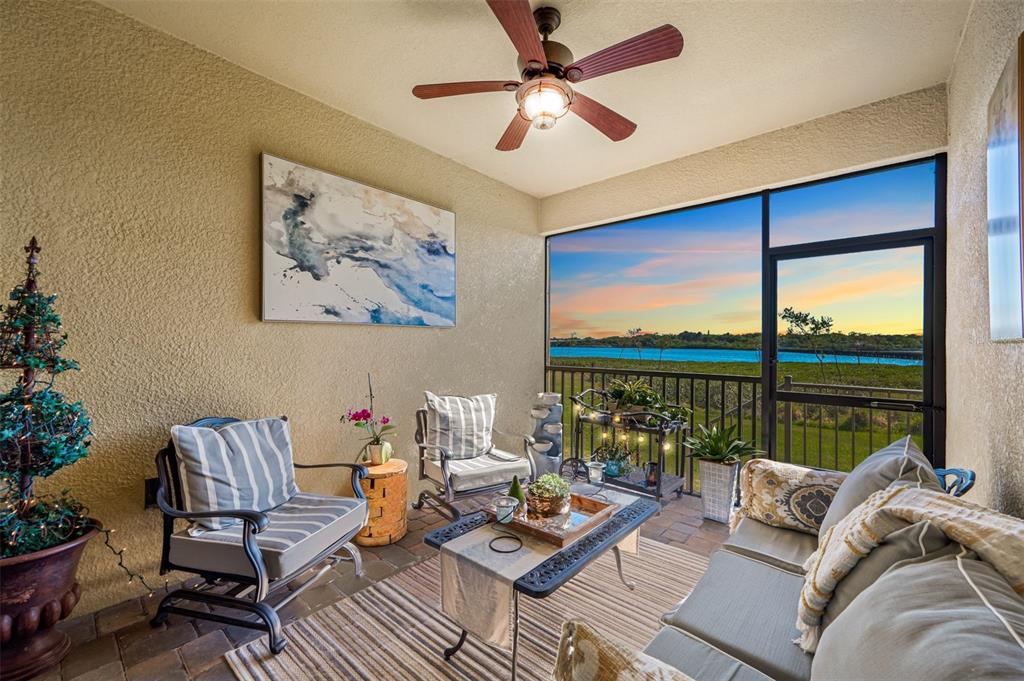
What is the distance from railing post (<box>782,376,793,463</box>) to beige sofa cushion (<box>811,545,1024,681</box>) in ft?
8.61

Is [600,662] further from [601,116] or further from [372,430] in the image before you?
[372,430]

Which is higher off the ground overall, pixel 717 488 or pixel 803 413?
pixel 803 413

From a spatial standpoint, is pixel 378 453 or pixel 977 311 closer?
pixel 977 311

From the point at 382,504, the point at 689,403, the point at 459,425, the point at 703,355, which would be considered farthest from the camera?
the point at 703,355

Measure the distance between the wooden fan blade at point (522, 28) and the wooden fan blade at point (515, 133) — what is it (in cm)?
37

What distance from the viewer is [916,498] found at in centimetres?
111

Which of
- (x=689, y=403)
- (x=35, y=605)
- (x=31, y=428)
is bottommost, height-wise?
(x=35, y=605)

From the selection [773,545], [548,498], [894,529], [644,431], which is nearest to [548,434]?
[644,431]

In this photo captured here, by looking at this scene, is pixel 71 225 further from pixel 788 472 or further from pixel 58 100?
pixel 788 472

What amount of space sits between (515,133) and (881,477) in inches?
88.2

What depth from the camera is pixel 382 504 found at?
8.80 ft

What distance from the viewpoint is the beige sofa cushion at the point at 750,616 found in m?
1.16

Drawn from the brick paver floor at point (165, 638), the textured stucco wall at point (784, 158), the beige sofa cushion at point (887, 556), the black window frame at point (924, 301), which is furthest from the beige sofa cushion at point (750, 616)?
the textured stucco wall at point (784, 158)

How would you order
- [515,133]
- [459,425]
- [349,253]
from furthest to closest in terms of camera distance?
1. [459,425]
2. [349,253]
3. [515,133]
